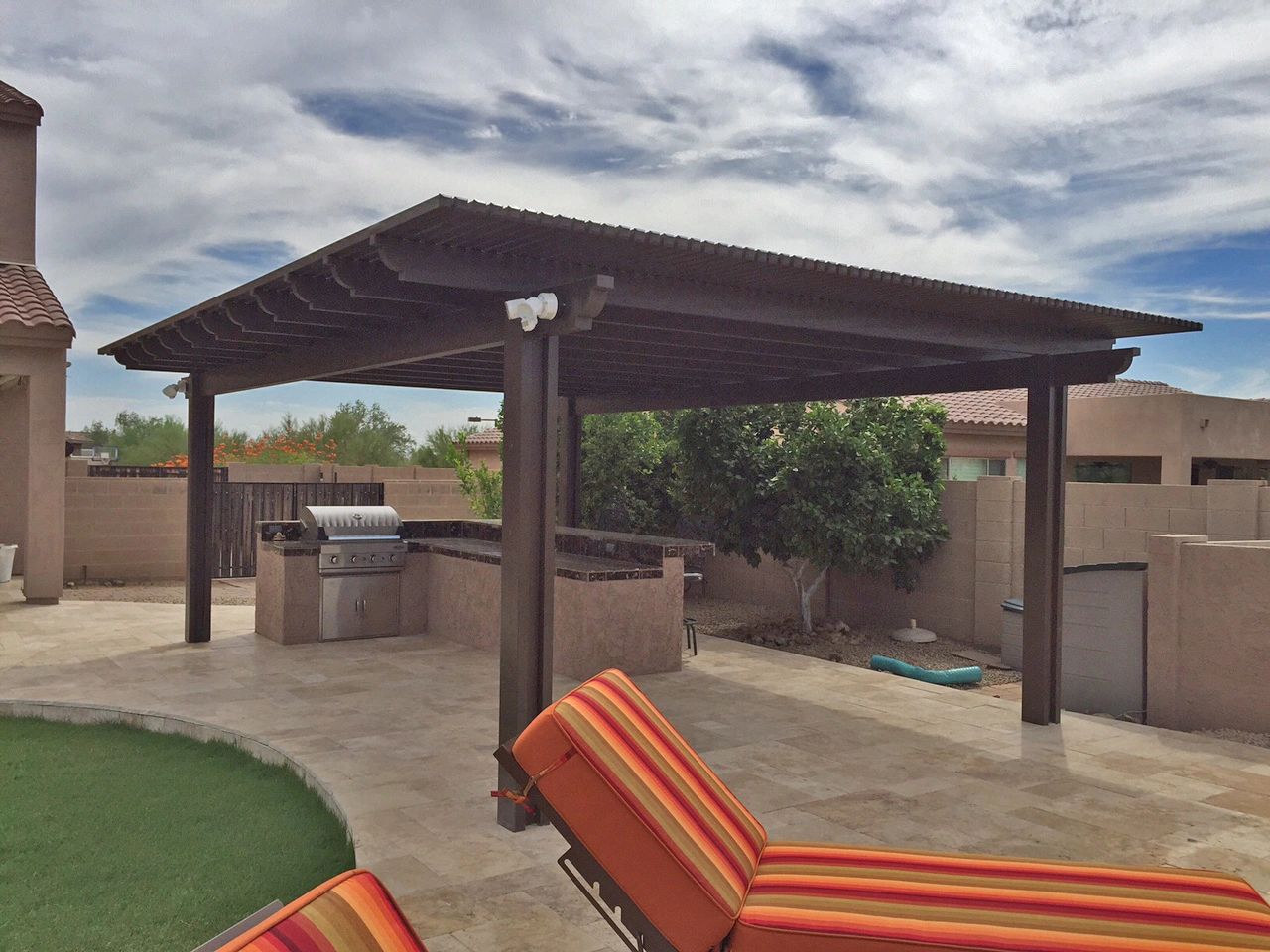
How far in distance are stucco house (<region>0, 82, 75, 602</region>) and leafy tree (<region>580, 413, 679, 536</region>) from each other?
6568mm

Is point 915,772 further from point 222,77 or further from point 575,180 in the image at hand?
point 575,180

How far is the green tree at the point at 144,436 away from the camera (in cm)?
4862

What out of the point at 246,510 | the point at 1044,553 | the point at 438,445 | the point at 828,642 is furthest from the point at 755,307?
the point at 438,445

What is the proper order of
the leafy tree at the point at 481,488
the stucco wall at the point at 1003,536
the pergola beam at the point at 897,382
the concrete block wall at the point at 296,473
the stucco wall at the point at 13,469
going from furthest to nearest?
the concrete block wall at the point at 296,473, the leafy tree at the point at 481,488, the stucco wall at the point at 13,469, the stucco wall at the point at 1003,536, the pergola beam at the point at 897,382

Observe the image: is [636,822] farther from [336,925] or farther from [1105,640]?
[1105,640]

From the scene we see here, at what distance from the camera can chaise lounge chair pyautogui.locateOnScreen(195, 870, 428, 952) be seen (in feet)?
5.39

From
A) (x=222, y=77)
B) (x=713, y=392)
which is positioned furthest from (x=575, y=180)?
(x=713, y=392)

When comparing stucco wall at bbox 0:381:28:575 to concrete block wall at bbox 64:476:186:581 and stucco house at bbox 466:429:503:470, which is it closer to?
concrete block wall at bbox 64:476:186:581

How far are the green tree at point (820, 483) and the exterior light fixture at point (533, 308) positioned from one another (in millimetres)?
7192

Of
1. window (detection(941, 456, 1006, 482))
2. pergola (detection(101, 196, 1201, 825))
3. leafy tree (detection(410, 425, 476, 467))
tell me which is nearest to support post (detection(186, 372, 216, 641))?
pergola (detection(101, 196, 1201, 825))

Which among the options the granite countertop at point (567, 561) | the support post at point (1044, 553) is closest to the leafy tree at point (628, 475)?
the granite countertop at point (567, 561)

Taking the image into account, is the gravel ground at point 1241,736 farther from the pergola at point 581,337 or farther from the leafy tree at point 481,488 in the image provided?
the leafy tree at point 481,488

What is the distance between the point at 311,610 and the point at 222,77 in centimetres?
1375

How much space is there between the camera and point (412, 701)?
25.0ft
